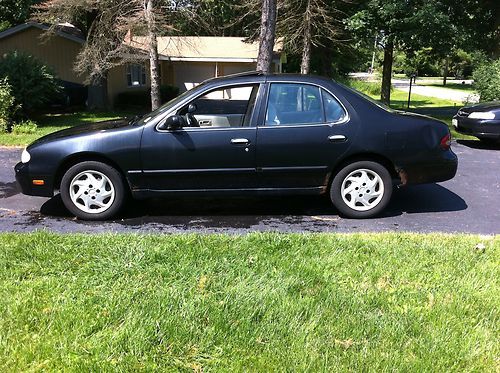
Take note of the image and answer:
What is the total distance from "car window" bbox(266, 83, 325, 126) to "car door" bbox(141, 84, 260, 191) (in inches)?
8.7

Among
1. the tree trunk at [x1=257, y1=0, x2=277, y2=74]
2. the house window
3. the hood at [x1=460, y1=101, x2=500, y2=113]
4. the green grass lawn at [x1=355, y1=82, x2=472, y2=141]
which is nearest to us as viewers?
the hood at [x1=460, y1=101, x2=500, y2=113]

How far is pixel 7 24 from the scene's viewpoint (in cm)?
2519

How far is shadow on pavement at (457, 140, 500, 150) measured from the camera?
1084cm

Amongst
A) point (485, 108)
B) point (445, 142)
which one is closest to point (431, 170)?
point (445, 142)

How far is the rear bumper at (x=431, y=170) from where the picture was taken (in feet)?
18.7

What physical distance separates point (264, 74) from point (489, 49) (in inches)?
757

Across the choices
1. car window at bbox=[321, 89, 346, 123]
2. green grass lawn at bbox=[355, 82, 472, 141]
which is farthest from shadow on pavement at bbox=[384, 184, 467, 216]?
green grass lawn at bbox=[355, 82, 472, 141]

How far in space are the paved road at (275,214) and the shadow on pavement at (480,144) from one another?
388cm

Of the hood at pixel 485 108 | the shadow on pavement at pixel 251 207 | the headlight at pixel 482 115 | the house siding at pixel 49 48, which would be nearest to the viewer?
the shadow on pavement at pixel 251 207

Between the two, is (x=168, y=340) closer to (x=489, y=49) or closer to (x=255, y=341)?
(x=255, y=341)

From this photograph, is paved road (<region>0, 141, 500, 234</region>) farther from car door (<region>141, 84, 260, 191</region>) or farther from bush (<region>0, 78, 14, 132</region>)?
bush (<region>0, 78, 14, 132</region>)

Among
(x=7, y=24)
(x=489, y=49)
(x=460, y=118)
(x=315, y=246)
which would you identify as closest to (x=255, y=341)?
(x=315, y=246)

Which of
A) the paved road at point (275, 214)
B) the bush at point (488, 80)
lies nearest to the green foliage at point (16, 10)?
the paved road at point (275, 214)

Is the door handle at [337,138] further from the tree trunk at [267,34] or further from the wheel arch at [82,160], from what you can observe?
the tree trunk at [267,34]
